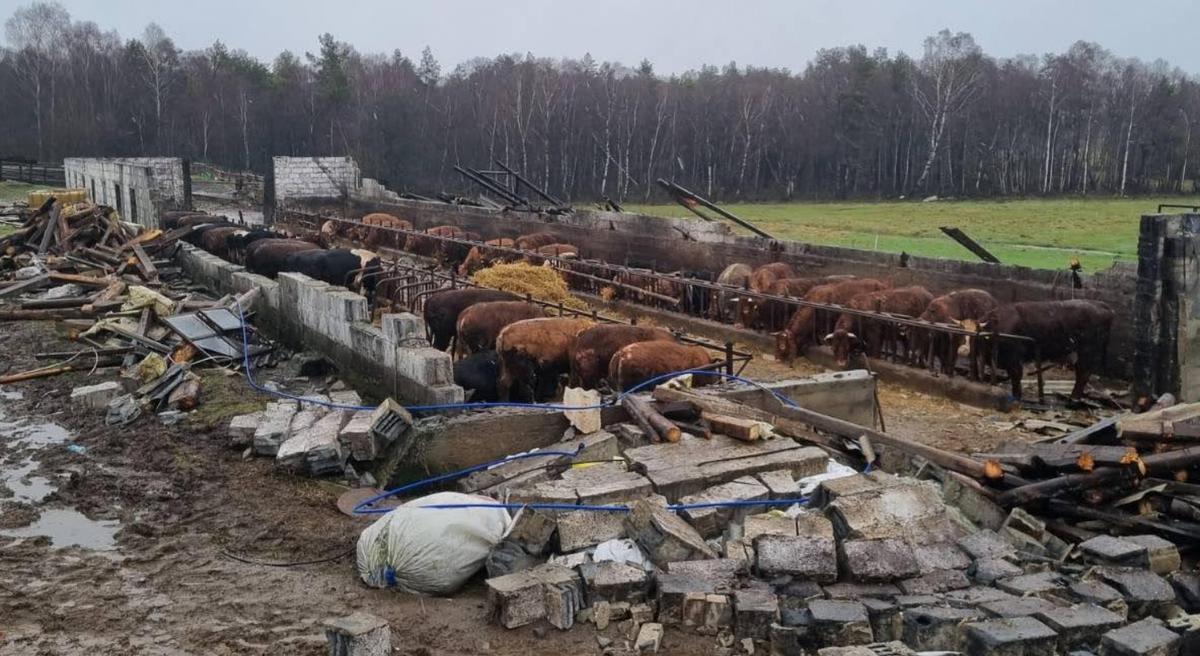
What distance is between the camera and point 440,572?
6.93 m

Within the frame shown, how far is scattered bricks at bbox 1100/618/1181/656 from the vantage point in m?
5.45

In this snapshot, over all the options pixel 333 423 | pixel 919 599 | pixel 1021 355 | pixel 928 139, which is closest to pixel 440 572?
pixel 919 599

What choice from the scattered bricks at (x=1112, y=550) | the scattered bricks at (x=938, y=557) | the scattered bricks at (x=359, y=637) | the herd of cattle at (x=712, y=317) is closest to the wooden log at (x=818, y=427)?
the scattered bricks at (x=1112, y=550)

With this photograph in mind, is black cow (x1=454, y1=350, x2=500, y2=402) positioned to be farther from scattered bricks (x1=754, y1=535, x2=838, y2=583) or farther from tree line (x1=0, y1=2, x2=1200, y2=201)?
tree line (x1=0, y1=2, x2=1200, y2=201)

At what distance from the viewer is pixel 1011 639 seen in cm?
548

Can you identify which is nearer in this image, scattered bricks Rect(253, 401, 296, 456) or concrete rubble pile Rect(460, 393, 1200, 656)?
concrete rubble pile Rect(460, 393, 1200, 656)

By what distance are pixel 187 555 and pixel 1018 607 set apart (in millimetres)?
5866

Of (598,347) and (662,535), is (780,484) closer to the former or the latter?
(662,535)

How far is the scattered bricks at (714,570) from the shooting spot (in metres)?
6.38

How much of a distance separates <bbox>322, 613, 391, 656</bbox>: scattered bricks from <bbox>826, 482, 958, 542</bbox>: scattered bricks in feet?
10.0

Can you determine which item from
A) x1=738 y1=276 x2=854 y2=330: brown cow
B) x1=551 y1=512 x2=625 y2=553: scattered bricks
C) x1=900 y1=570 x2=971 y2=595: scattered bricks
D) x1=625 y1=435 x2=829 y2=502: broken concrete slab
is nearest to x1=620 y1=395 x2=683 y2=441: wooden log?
x1=625 y1=435 x2=829 y2=502: broken concrete slab

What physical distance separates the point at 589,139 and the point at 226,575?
55303 millimetres

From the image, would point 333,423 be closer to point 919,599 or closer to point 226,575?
point 226,575

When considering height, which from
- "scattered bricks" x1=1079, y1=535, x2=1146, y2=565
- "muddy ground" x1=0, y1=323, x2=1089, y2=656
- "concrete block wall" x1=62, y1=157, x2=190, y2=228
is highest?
"concrete block wall" x1=62, y1=157, x2=190, y2=228
